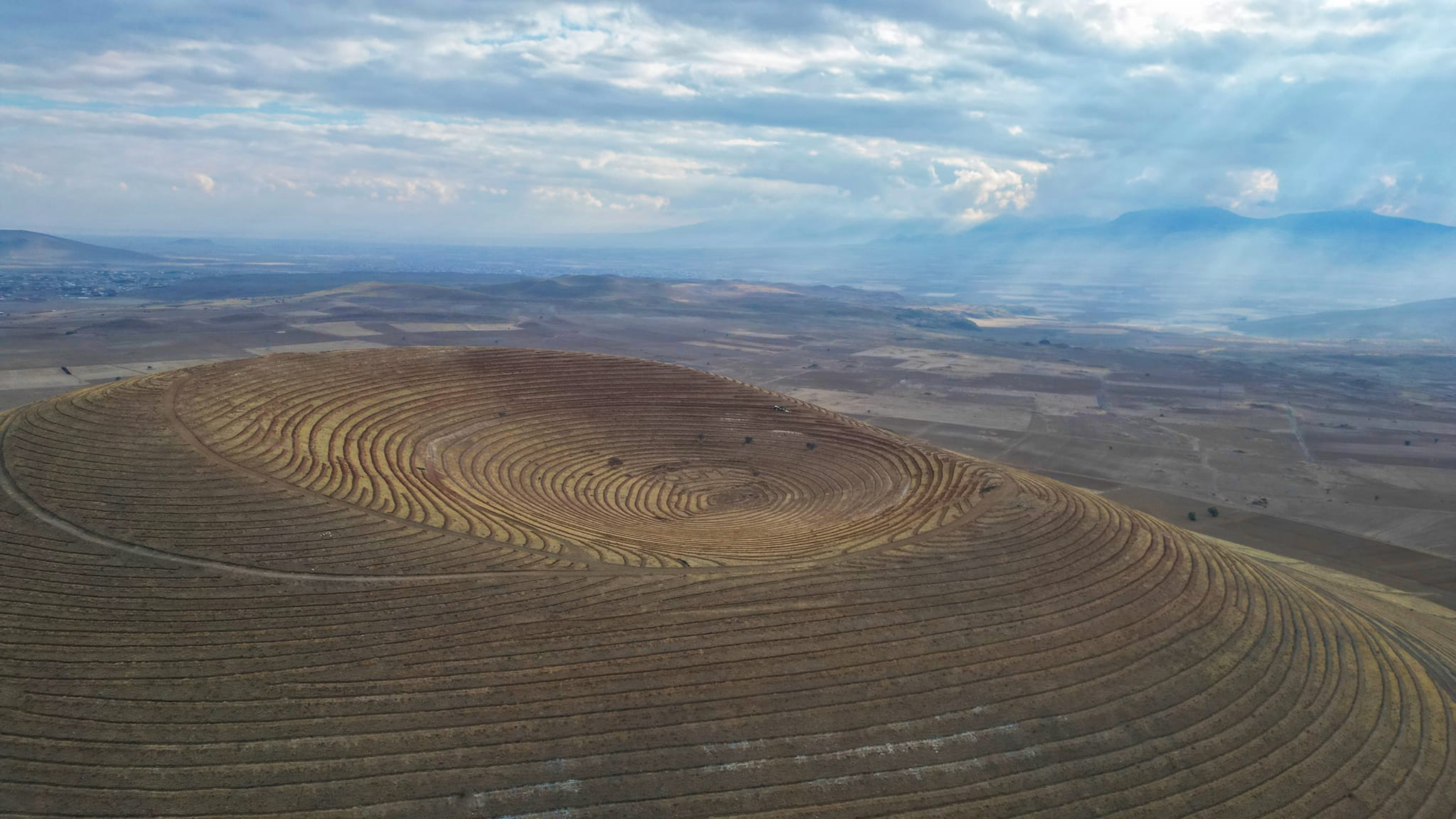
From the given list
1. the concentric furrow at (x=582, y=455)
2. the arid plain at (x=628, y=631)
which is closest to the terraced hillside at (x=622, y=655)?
the arid plain at (x=628, y=631)

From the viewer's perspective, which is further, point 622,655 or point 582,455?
point 582,455

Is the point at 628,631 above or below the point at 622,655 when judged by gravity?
above

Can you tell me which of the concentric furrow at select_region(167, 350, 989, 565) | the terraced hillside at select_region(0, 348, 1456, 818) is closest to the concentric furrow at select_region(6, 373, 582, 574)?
the terraced hillside at select_region(0, 348, 1456, 818)

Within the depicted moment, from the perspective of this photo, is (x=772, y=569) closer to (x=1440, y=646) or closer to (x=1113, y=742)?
(x=1113, y=742)

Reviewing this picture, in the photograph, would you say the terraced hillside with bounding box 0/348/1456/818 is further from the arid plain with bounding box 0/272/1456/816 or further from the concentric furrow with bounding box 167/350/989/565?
the concentric furrow with bounding box 167/350/989/565

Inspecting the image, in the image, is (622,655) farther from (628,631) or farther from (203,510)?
(203,510)

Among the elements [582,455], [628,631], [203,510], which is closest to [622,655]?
[628,631]
